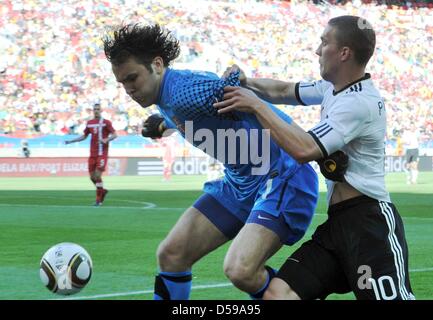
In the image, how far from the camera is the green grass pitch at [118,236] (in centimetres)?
789

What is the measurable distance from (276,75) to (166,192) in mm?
17696

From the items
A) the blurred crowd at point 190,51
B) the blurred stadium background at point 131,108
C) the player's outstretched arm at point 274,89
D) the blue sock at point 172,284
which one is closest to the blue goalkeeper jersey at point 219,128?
the player's outstretched arm at point 274,89

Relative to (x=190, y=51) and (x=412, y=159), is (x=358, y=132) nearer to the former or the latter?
(x=412, y=159)

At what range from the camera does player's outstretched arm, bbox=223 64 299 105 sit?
5570mm

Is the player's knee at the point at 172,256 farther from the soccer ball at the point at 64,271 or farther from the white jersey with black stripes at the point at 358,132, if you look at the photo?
the white jersey with black stripes at the point at 358,132

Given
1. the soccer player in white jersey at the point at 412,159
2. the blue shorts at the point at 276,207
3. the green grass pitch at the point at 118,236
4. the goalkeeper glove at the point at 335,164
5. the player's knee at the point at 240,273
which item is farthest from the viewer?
the soccer player in white jersey at the point at 412,159

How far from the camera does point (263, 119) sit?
4336 mm

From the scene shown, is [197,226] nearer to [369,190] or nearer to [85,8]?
[369,190]

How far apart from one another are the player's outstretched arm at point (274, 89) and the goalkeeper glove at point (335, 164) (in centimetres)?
104

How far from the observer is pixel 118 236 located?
12344mm

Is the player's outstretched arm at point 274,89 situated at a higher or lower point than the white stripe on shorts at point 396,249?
higher

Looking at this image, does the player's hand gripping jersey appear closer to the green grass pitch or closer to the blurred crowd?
the green grass pitch

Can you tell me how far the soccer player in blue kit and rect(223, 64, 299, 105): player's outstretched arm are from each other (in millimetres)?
196

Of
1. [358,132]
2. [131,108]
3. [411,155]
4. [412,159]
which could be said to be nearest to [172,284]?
[358,132]
